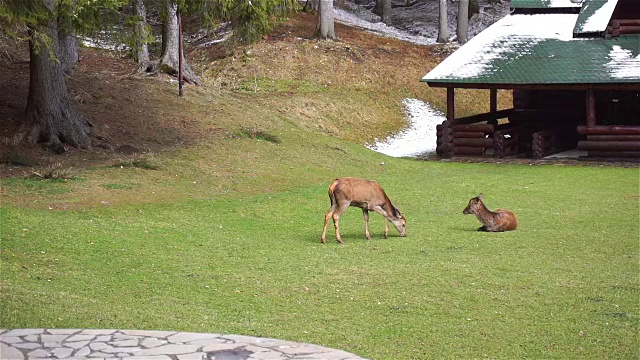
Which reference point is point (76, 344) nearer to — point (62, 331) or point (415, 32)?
point (62, 331)

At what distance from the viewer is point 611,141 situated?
26266 millimetres

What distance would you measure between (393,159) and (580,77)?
5.60 meters

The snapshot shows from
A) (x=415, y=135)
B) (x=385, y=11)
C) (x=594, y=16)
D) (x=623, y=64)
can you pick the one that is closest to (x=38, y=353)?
(x=623, y=64)

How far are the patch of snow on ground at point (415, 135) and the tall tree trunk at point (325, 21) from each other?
4927 millimetres

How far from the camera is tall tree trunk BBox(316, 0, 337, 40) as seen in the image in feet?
126

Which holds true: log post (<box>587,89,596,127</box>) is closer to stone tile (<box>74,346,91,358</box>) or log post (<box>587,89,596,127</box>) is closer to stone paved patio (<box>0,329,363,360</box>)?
stone paved patio (<box>0,329,363,360</box>)

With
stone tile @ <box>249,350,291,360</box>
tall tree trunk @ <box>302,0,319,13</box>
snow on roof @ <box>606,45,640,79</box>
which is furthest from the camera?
tall tree trunk @ <box>302,0,319,13</box>

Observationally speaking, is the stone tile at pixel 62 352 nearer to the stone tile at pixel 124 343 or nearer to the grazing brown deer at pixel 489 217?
the stone tile at pixel 124 343

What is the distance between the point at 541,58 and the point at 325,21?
12.8 metres

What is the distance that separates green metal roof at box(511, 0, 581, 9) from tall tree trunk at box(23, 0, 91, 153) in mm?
16791

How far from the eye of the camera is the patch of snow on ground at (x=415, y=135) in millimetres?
30672

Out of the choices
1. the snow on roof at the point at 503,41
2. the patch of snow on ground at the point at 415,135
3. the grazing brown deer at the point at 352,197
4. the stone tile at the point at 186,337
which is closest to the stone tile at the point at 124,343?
the stone tile at the point at 186,337

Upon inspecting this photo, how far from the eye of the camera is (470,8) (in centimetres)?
5459

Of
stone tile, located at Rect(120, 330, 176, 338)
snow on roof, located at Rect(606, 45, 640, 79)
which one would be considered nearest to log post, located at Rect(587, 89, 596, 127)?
snow on roof, located at Rect(606, 45, 640, 79)
